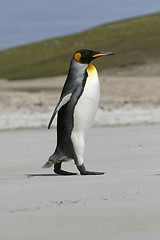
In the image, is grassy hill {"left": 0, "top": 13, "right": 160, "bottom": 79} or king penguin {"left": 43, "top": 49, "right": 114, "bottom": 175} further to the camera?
grassy hill {"left": 0, "top": 13, "right": 160, "bottom": 79}

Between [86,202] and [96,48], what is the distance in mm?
52758

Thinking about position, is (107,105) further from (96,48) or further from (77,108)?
(96,48)

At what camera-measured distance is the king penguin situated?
6180mm

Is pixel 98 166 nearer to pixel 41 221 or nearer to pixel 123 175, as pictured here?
pixel 123 175

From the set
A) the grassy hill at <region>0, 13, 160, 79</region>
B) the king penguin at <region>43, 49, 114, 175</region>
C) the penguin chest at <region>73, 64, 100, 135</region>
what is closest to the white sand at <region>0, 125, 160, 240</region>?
the king penguin at <region>43, 49, 114, 175</region>

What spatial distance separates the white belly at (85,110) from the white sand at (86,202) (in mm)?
418

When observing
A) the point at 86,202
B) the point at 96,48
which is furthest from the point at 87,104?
the point at 96,48

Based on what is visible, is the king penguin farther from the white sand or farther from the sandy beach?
the sandy beach

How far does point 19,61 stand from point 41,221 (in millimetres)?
64919

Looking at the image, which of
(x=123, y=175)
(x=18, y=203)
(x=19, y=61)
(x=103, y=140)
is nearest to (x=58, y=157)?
(x=123, y=175)

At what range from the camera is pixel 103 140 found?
1024cm

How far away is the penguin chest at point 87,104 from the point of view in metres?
6.17

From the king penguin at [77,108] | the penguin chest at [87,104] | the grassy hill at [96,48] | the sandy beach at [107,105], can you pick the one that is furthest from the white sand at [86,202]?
the grassy hill at [96,48]

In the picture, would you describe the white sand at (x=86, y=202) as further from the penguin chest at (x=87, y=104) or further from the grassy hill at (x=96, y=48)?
the grassy hill at (x=96, y=48)
